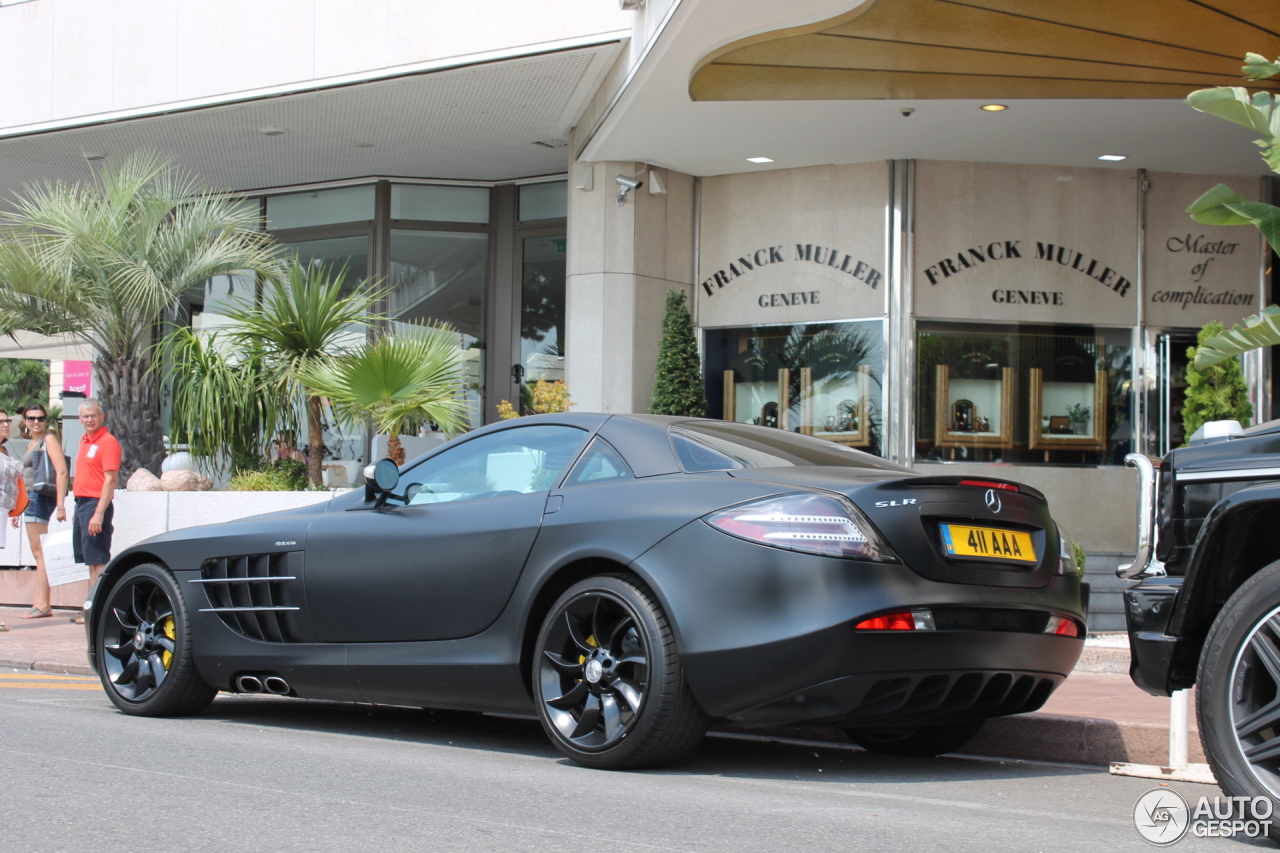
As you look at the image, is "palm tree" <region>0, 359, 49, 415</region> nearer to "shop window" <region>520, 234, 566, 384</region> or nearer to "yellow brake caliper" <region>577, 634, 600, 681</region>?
"shop window" <region>520, 234, 566, 384</region>

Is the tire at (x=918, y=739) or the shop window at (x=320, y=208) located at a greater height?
the shop window at (x=320, y=208)

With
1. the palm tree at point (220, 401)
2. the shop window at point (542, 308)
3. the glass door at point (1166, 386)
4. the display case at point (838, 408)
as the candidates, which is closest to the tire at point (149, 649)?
the palm tree at point (220, 401)

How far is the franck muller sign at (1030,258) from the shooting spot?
14.6m

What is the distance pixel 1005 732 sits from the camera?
5340 mm

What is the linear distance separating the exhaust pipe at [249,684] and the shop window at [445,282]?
12.0m

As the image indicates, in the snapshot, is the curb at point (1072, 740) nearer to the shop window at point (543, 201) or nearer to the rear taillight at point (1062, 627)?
the rear taillight at point (1062, 627)

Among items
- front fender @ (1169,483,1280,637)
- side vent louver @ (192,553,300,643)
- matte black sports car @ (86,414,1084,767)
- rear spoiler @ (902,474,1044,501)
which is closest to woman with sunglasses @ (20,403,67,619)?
side vent louver @ (192,553,300,643)

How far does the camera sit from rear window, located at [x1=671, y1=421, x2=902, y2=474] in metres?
4.73

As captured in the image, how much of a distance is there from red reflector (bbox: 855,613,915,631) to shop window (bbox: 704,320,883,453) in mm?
10226

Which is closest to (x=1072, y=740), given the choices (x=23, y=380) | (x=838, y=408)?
(x=838, y=408)

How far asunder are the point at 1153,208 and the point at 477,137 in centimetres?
799

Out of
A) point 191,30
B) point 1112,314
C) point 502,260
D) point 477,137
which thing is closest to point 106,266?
point 191,30

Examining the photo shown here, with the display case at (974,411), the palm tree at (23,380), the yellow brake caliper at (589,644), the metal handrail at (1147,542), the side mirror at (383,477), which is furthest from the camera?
the palm tree at (23,380)

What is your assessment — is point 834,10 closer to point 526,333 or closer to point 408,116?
point 408,116
